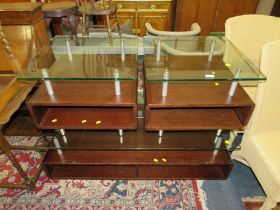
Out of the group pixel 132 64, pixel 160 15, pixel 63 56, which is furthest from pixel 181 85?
pixel 160 15

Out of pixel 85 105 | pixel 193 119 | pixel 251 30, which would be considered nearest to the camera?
pixel 85 105

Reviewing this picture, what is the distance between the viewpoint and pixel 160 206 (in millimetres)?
1427

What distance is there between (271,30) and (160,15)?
7.26 ft

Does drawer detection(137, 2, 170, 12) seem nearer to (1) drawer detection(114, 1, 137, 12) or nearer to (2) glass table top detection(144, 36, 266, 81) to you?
(1) drawer detection(114, 1, 137, 12)

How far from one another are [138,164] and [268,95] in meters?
0.91

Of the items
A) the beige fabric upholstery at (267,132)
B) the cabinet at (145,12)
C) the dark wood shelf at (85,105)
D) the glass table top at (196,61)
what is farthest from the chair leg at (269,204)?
the cabinet at (145,12)

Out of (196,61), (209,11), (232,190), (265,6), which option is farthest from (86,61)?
(265,6)

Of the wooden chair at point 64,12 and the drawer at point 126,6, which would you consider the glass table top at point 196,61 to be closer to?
the wooden chair at point 64,12

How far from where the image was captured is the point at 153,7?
3430 mm

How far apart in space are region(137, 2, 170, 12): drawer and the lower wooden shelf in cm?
272

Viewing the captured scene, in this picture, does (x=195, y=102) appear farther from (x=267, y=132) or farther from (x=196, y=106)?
(x=267, y=132)

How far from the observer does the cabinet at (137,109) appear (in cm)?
113

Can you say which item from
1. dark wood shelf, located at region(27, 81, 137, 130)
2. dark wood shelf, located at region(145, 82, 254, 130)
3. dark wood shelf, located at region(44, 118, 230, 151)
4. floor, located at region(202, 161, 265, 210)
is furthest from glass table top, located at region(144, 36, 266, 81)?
floor, located at region(202, 161, 265, 210)

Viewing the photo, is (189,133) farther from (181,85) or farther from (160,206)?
(160,206)
